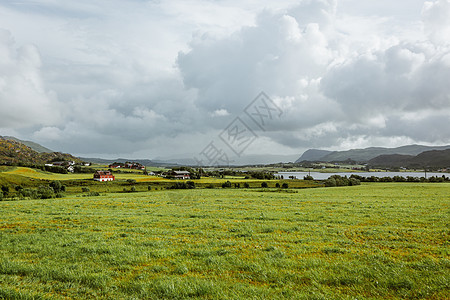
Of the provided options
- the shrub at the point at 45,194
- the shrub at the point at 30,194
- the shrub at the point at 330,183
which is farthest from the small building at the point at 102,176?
the shrub at the point at 330,183

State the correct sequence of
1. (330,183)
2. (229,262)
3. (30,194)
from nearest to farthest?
(229,262)
(30,194)
(330,183)

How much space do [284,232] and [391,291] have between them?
8.77 meters

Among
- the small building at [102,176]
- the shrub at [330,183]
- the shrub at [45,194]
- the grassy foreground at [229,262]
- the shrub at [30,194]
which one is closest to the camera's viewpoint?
the grassy foreground at [229,262]

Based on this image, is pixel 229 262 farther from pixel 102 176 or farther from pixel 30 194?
pixel 102 176

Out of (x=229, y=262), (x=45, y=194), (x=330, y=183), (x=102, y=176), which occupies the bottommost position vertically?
(x=330, y=183)

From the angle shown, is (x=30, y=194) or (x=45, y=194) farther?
(x=45, y=194)

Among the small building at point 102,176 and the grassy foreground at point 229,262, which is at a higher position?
the grassy foreground at point 229,262

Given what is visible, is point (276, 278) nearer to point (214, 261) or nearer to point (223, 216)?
point (214, 261)

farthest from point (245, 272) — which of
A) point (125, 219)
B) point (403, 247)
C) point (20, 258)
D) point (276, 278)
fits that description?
point (125, 219)

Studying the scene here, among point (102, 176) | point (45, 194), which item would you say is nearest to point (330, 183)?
point (45, 194)

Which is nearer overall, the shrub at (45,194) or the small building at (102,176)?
the shrub at (45,194)

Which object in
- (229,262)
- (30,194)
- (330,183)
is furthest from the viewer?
(330,183)

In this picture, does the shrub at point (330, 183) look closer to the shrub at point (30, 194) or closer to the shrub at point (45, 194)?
the shrub at point (45, 194)

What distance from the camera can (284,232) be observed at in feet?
54.6
